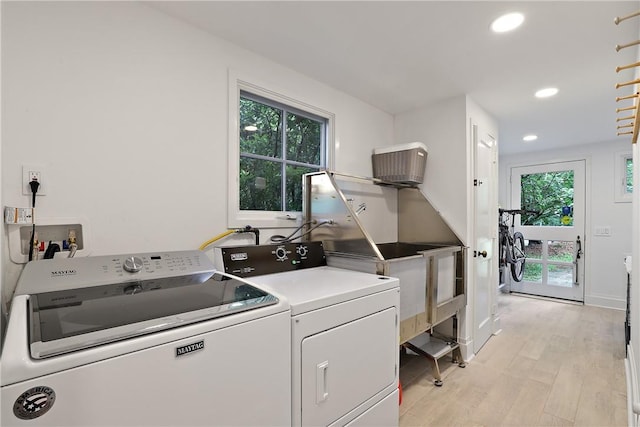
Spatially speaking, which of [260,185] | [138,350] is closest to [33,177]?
[138,350]

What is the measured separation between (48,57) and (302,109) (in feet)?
4.97

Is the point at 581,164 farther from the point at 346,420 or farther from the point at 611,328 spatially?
the point at 346,420

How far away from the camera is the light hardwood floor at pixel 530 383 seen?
190 centimetres

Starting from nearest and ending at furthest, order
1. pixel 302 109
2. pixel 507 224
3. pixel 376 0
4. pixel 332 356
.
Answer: pixel 332 356, pixel 376 0, pixel 302 109, pixel 507 224

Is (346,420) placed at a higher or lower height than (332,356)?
lower

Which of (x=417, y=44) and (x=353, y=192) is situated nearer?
(x=417, y=44)

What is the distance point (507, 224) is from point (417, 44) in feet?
14.6

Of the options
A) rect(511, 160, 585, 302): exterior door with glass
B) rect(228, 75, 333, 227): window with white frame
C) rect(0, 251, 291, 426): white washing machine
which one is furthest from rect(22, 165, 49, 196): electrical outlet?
rect(511, 160, 585, 302): exterior door with glass

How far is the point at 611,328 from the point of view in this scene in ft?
11.2

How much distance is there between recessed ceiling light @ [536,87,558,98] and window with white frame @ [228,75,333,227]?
189 cm

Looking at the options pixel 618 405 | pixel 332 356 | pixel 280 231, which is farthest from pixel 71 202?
pixel 618 405

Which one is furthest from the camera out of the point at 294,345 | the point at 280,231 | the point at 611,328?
the point at 611,328

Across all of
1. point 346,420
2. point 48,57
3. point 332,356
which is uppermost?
point 48,57

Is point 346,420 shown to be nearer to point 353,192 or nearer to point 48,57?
point 353,192
